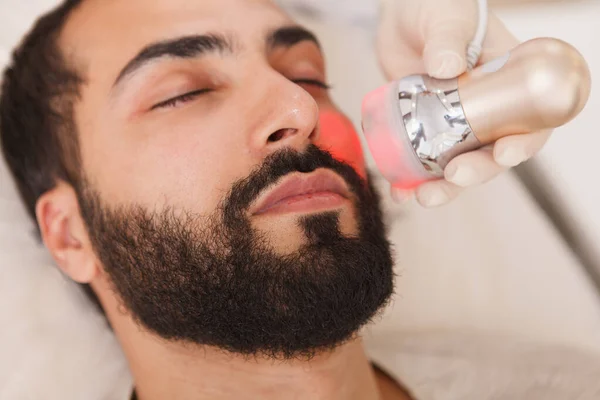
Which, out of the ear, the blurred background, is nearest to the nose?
the ear

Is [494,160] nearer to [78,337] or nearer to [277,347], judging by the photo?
[277,347]

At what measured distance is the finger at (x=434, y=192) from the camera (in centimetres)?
79

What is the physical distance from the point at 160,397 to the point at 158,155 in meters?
0.40

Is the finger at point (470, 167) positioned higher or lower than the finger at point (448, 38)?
lower

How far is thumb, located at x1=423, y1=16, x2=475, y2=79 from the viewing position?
25.1 inches

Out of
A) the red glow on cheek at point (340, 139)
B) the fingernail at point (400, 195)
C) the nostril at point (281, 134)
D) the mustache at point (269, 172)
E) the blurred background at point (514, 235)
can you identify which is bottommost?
the blurred background at point (514, 235)

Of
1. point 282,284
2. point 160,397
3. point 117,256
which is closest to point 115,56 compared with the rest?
point 117,256

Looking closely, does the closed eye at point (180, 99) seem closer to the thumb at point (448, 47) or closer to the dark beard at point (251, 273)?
the dark beard at point (251, 273)

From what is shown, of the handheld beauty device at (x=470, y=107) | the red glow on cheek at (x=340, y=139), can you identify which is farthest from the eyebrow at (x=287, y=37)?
the handheld beauty device at (x=470, y=107)

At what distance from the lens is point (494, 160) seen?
26.5 inches

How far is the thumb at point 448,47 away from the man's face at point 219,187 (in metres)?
0.17

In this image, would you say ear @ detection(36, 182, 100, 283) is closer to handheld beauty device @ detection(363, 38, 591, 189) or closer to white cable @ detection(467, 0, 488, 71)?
handheld beauty device @ detection(363, 38, 591, 189)

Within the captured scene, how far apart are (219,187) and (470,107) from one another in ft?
1.06

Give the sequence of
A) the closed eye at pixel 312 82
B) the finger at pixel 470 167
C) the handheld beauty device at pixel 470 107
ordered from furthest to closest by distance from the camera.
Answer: the closed eye at pixel 312 82, the finger at pixel 470 167, the handheld beauty device at pixel 470 107
